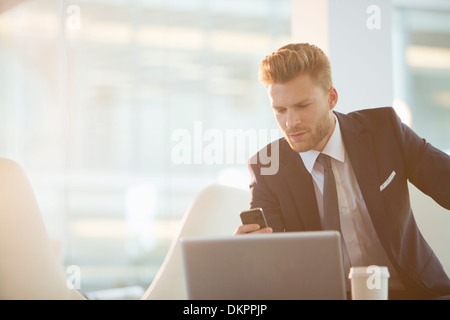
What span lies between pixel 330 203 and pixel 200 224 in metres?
0.52

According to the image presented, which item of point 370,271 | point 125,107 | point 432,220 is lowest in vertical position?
point 432,220

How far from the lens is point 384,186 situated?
1.78m

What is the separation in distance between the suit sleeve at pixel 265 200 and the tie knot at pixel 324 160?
0.21 meters

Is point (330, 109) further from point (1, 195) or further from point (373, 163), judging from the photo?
point (1, 195)

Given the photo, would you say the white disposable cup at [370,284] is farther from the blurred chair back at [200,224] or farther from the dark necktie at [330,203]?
the blurred chair back at [200,224]

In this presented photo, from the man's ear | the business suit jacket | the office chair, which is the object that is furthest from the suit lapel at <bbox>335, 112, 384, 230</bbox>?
the office chair

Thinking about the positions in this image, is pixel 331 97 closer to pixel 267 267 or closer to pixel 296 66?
pixel 296 66

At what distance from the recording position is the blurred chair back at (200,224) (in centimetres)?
189

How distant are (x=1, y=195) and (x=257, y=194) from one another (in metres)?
0.89

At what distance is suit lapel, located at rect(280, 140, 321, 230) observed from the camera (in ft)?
5.90

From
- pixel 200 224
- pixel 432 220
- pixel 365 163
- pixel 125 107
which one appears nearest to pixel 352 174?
pixel 365 163

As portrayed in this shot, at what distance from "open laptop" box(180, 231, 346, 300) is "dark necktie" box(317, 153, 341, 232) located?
772 millimetres

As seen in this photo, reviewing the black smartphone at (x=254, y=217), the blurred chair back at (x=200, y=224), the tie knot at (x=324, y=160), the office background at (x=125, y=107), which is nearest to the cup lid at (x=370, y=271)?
the black smartphone at (x=254, y=217)

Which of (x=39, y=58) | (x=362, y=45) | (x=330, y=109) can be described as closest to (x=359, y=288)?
(x=330, y=109)
